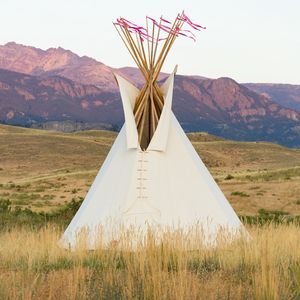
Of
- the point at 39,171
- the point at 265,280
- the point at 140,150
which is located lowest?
the point at 39,171

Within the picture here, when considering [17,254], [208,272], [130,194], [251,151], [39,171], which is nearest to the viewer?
[208,272]

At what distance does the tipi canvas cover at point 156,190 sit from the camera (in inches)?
369

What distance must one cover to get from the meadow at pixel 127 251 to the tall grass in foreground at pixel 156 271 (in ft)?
0.05

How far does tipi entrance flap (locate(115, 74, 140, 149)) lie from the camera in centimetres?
970

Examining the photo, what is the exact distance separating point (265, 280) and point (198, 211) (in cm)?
460

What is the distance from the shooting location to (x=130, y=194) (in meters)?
9.41

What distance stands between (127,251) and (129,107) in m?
3.62

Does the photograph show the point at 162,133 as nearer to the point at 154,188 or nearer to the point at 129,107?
the point at 129,107

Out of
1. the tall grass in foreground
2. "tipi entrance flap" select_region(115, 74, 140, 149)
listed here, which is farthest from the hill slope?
the tall grass in foreground

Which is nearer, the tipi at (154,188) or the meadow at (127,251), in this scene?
the meadow at (127,251)

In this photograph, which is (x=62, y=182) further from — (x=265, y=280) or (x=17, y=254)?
(x=265, y=280)

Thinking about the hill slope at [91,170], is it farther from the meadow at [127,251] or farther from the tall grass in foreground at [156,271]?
the tall grass in foreground at [156,271]

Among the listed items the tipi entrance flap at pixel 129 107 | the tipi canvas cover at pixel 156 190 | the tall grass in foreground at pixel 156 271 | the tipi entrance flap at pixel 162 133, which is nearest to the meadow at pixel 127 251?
the tall grass in foreground at pixel 156 271

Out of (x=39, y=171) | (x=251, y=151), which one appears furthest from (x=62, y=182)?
(x=251, y=151)
